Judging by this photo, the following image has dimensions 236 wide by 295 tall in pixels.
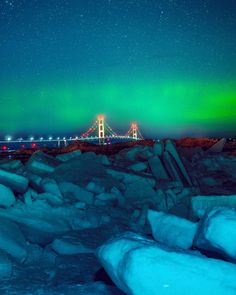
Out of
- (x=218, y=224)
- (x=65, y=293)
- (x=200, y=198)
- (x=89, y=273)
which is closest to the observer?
(x=218, y=224)

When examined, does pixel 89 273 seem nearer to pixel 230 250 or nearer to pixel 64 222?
pixel 64 222

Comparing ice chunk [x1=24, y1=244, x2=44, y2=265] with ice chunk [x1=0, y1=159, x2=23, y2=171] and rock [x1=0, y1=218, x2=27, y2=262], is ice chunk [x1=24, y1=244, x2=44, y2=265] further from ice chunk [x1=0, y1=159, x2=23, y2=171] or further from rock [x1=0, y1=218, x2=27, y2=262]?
ice chunk [x1=0, y1=159, x2=23, y2=171]

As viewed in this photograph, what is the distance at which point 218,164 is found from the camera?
499 inches

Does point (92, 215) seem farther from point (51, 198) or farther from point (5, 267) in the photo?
point (5, 267)

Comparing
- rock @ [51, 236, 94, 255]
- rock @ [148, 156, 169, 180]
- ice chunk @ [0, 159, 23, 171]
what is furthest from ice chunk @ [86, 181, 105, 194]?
rock @ [148, 156, 169, 180]

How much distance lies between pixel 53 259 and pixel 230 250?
9.44ft

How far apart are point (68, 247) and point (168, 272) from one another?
280 cm

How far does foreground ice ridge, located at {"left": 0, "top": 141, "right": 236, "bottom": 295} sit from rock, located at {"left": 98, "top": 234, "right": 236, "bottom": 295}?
0.04 metres

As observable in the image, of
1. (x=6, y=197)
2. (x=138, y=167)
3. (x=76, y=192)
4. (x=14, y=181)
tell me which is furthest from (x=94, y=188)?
(x=138, y=167)

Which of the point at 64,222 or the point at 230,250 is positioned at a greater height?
the point at 230,250

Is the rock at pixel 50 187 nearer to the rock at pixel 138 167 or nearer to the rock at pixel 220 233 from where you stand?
the rock at pixel 138 167

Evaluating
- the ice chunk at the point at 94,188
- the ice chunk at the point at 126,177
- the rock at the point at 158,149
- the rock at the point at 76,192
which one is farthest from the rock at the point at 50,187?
the rock at the point at 158,149

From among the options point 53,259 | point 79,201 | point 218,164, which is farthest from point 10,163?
point 218,164

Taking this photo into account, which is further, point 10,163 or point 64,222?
point 10,163
